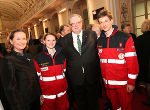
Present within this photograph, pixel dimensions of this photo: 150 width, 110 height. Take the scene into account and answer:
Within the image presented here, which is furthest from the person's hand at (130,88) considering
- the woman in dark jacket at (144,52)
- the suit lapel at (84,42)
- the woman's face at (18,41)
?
the woman's face at (18,41)

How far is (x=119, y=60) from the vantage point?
1931mm

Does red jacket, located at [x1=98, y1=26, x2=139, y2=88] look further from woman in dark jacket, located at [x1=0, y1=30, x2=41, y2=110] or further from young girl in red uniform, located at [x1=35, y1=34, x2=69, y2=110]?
woman in dark jacket, located at [x1=0, y1=30, x2=41, y2=110]

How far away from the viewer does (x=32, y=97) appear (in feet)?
5.79

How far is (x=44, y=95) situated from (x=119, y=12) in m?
5.58

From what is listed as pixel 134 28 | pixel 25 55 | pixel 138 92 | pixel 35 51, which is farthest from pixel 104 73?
pixel 134 28

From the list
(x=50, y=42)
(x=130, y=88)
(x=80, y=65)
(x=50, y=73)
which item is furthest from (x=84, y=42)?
(x=130, y=88)

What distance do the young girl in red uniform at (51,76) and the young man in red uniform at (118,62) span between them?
80cm

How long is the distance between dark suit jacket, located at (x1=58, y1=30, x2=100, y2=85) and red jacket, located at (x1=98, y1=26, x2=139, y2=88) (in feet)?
0.72

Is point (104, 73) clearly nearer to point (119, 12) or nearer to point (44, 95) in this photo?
point (44, 95)

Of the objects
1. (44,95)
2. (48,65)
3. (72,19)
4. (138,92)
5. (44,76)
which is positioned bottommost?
(138,92)

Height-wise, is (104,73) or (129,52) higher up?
(129,52)

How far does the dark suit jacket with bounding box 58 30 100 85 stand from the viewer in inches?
84.2

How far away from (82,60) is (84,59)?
4cm

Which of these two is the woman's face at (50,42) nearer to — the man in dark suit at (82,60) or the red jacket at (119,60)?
→ the man in dark suit at (82,60)
